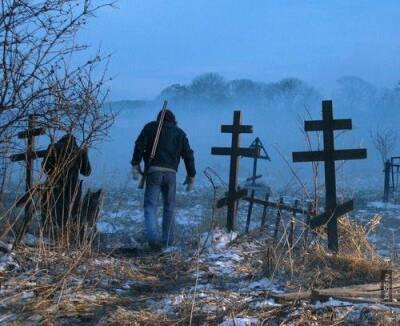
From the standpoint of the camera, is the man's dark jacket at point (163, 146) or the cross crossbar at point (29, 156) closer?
the cross crossbar at point (29, 156)

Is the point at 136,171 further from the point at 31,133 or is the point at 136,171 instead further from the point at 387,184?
the point at 387,184

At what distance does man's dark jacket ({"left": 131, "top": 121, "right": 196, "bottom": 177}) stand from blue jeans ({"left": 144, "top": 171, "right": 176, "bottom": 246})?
0.16 meters

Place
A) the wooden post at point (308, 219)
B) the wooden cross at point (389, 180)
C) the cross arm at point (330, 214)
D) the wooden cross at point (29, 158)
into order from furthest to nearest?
the wooden cross at point (389, 180), the cross arm at point (330, 214), the wooden post at point (308, 219), the wooden cross at point (29, 158)

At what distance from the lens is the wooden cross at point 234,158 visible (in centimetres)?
1002

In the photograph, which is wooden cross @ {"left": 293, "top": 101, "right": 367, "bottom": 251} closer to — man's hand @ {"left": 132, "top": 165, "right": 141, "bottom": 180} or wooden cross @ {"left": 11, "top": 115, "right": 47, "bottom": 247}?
man's hand @ {"left": 132, "top": 165, "right": 141, "bottom": 180}

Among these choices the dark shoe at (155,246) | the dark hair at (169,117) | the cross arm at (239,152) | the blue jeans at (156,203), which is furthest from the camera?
the cross arm at (239,152)

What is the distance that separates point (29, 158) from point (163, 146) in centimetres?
239

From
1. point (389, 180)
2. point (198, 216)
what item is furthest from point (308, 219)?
point (389, 180)

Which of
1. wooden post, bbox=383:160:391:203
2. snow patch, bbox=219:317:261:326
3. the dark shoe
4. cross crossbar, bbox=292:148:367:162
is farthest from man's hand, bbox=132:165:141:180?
wooden post, bbox=383:160:391:203

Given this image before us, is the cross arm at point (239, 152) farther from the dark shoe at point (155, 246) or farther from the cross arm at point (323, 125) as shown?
the dark shoe at point (155, 246)

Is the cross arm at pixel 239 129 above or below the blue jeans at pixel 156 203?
above

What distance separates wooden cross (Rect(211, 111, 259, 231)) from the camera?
1002 cm

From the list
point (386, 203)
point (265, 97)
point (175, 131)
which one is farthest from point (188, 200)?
point (265, 97)

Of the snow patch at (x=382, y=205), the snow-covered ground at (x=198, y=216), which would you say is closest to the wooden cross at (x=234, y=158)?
the snow-covered ground at (x=198, y=216)
